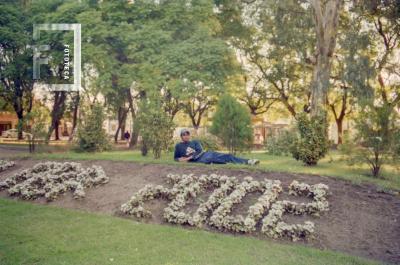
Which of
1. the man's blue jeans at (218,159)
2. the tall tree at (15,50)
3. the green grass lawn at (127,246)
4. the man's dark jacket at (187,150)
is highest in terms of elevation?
the tall tree at (15,50)

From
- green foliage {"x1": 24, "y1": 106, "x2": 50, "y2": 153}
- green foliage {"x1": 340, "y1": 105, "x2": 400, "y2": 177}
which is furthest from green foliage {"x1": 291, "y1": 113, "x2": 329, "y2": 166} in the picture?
green foliage {"x1": 24, "y1": 106, "x2": 50, "y2": 153}

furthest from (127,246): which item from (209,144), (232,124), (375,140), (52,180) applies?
(209,144)

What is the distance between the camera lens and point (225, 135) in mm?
14469

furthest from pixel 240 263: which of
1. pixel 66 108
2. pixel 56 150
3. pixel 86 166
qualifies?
pixel 66 108

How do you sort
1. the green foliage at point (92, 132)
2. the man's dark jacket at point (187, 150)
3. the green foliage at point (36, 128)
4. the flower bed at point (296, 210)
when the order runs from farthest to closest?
the green foliage at point (92, 132)
the green foliage at point (36, 128)
the man's dark jacket at point (187, 150)
the flower bed at point (296, 210)

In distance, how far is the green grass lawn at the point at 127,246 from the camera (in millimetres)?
5012

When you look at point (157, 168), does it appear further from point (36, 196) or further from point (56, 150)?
point (56, 150)

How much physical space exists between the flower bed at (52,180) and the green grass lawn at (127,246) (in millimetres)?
1559

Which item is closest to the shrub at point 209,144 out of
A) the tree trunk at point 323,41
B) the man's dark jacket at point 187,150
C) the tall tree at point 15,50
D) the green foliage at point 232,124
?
the green foliage at point 232,124

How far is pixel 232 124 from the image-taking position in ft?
47.1

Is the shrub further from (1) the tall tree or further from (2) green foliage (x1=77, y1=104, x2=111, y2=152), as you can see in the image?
(1) the tall tree

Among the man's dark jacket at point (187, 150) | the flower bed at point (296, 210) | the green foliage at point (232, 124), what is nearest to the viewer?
the flower bed at point (296, 210)

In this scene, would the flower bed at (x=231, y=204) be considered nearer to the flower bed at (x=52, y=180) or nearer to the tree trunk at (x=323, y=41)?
the flower bed at (x=52, y=180)

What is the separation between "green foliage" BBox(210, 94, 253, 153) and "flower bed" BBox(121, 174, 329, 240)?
607 centimetres
